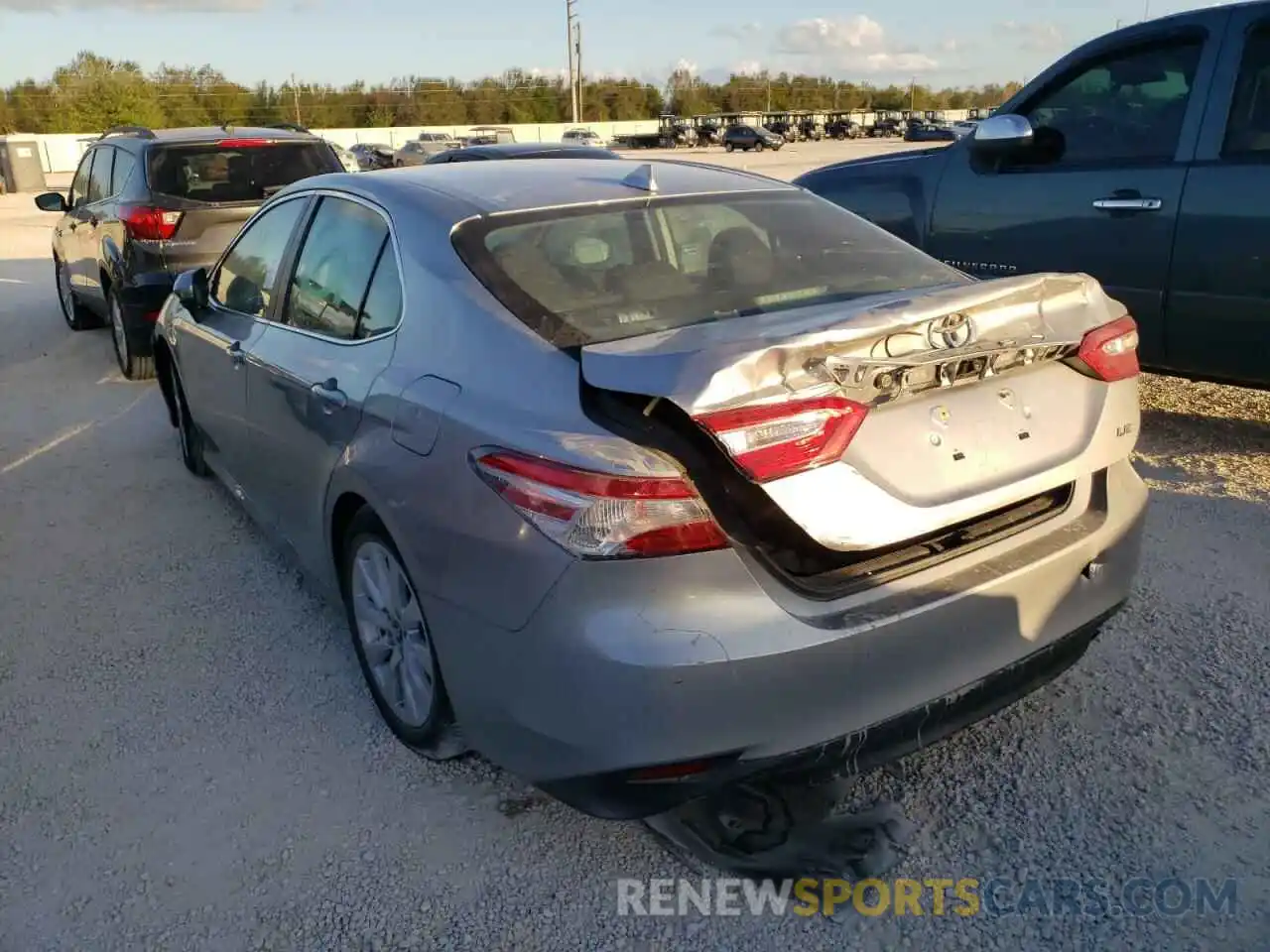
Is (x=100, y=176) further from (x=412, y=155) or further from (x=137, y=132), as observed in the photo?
(x=412, y=155)

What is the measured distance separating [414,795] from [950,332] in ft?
5.91

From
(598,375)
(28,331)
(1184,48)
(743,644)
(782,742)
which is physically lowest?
(28,331)

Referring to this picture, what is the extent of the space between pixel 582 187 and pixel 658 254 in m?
0.41

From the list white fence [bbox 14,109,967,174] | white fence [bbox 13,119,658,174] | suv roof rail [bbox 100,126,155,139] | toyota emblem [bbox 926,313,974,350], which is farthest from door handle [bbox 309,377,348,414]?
white fence [bbox 13,119,658,174]

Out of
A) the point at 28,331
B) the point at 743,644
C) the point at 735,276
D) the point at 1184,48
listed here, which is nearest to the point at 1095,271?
the point at 1184,48

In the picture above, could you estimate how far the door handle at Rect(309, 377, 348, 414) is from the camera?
2.96 metres

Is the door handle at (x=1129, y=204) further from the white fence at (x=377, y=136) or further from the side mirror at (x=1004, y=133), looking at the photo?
the white fence at (x=377, y=136)

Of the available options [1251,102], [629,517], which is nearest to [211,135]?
[1251,102]

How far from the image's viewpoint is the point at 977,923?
7.52ft

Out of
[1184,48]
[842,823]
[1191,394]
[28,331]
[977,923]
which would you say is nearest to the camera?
[977,923]

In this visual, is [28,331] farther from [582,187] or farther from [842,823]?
[842,823]

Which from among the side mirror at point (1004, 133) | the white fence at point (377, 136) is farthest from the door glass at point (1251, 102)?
the white fence at point (377, 136)

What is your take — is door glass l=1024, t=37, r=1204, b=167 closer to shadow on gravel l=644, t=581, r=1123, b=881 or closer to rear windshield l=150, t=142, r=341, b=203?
shadow on gravel l=644, t=581, r=1123, b=881

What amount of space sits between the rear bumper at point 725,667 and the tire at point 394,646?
29 centimetres
